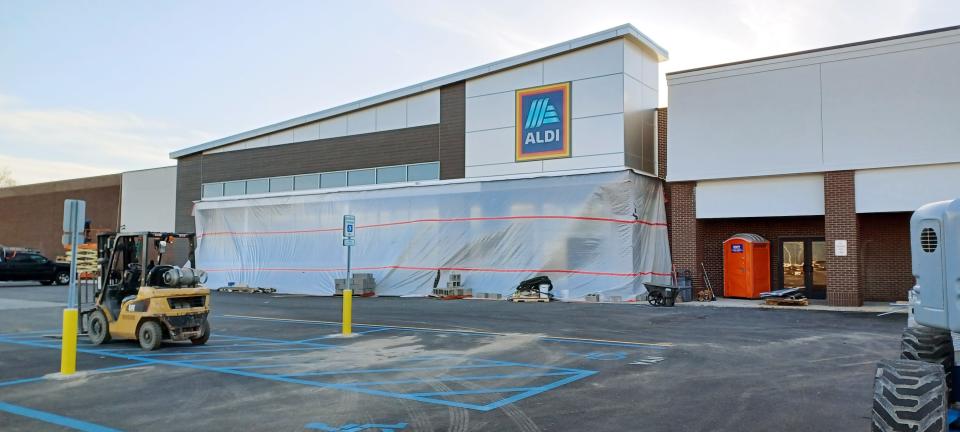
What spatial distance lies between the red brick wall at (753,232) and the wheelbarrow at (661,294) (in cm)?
343

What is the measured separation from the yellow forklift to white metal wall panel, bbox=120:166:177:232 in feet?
94.4

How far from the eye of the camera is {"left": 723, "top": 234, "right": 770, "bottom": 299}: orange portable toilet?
71.8ft

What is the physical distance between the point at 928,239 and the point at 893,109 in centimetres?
1785

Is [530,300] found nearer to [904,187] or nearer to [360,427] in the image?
[904,187]

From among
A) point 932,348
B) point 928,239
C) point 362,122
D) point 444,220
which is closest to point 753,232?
point 444,220

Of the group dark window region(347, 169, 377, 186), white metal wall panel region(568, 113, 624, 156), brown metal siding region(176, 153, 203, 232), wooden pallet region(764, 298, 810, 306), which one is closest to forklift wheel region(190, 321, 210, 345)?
white metal wall panel region(568, 113, 624, 156)

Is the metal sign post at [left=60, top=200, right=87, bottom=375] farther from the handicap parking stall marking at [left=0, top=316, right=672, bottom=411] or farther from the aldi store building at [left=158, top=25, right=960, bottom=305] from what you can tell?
the aldi store building at [left=158, top=25, right=960, bottom=305]

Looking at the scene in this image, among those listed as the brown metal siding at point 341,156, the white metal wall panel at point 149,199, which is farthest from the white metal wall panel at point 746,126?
the white metal wall panel at point 149,199

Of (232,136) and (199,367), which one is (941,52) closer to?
(199,367)

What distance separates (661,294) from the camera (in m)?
20.8

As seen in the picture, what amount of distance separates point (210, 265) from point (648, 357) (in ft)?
94.0

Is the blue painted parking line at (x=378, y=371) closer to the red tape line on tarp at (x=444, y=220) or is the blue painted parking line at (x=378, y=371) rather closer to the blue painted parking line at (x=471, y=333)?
the blue painted parking line at (x=471, y=333)

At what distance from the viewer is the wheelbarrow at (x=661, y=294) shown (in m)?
20.5

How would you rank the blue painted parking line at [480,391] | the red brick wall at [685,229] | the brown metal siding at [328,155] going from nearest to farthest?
the blue painted parking line at [480,391] < the red brick wall at [685,229] < the brown metal siding at [328,155]
